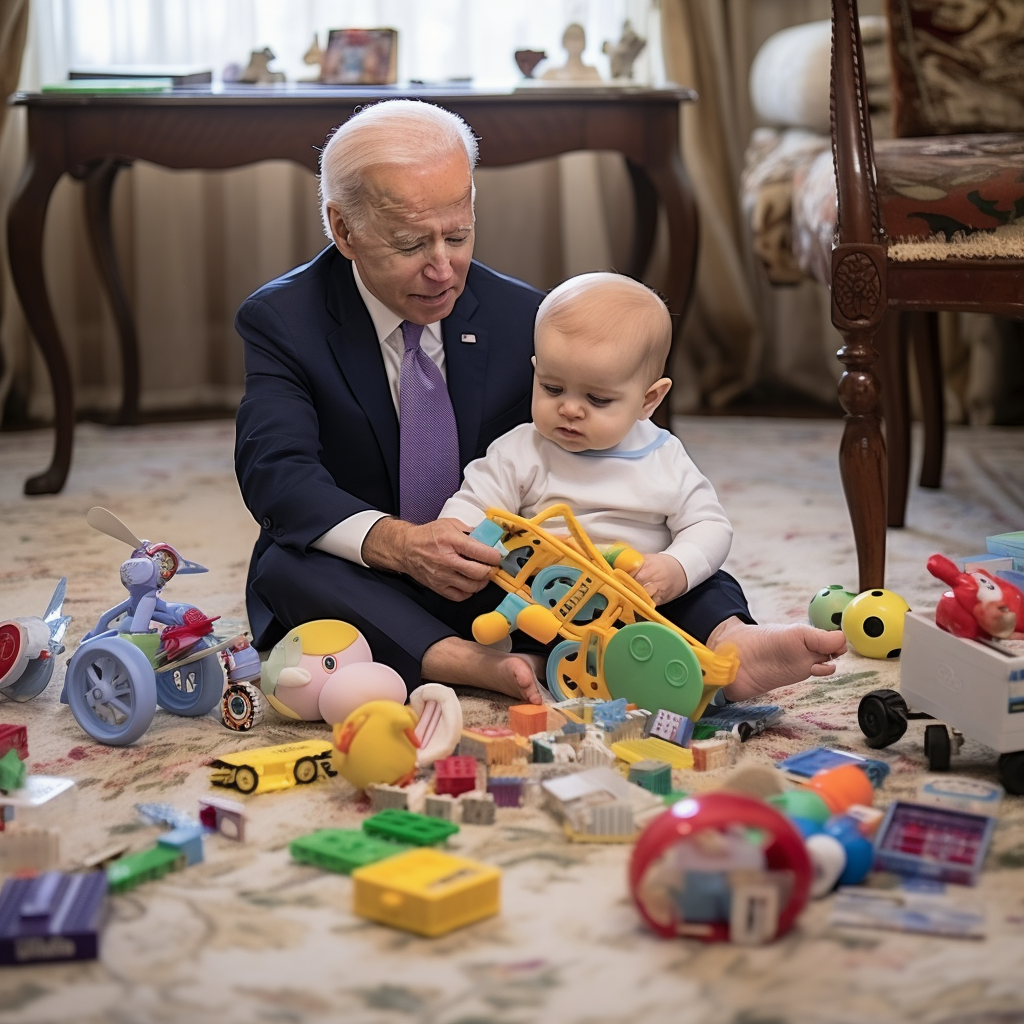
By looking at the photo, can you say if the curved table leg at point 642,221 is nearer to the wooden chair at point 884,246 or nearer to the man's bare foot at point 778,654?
the wooden chair at point 884,246

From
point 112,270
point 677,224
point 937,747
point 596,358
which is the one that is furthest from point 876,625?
point 112,270

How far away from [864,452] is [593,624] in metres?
0.49

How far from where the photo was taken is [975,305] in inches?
63.2

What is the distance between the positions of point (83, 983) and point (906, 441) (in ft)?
5.23

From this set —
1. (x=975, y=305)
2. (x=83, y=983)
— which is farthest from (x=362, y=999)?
(x=975, y=305)

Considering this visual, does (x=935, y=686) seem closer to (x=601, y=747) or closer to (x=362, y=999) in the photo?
(x=601, y=747)

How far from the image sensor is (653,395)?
1.42 m

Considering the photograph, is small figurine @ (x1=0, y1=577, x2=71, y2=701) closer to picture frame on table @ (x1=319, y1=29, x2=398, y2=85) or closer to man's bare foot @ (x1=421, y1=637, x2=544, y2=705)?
man's bare foot @ (x1=421, y1=637, x2=544, y2=705)

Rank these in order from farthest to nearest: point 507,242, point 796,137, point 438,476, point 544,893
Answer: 1. point 507,242
2. point 796,137
3. point 438,476
4. point 544,893

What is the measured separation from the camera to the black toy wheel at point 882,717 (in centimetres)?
122

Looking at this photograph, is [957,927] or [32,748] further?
[32,748]

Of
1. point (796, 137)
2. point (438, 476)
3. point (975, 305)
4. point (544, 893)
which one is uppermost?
point (796, 137)

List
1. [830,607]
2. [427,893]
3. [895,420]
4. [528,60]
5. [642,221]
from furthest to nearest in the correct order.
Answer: [642,221]
[528,60]
[895,420]
[830,607]
[427,893]

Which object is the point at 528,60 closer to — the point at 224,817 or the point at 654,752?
the point at 654,752
